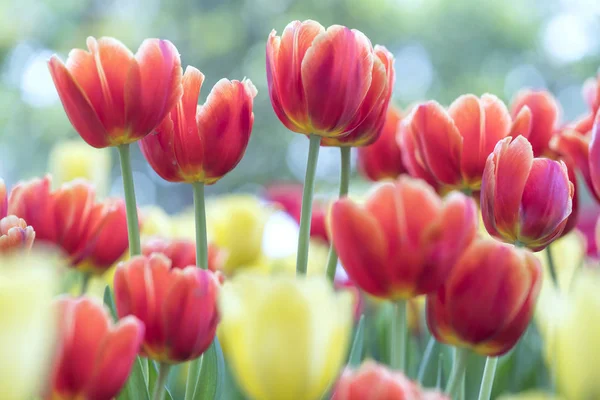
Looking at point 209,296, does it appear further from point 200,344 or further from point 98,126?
point 98,126

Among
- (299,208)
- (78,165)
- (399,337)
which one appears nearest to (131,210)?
(399,337)

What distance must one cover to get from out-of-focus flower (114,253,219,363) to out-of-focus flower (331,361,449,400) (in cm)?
8

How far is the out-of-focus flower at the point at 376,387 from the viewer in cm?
22

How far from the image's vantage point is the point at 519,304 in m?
0.28

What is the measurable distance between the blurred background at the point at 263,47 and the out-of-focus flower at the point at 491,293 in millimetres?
4564

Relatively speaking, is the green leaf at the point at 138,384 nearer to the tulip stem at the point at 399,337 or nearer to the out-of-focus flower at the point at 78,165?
the tulip stem at the point at 399,337

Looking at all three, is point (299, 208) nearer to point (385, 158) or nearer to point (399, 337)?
point (385, 158)

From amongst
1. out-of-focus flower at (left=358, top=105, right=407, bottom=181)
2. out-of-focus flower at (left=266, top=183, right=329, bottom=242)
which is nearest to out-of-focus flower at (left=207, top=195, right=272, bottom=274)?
out-of-focus flower at (left=266, top=183, right=329, bottom=242)

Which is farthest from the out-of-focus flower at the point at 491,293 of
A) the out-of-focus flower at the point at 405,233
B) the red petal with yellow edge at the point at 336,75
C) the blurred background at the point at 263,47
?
the blurred background at the point at 263,47

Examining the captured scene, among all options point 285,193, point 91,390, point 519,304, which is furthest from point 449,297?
point 285,193

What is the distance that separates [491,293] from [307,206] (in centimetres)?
12

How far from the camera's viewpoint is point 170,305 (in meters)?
0.29

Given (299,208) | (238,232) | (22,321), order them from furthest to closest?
(299,208), (238,232), (22,321)

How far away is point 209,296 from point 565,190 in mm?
179
